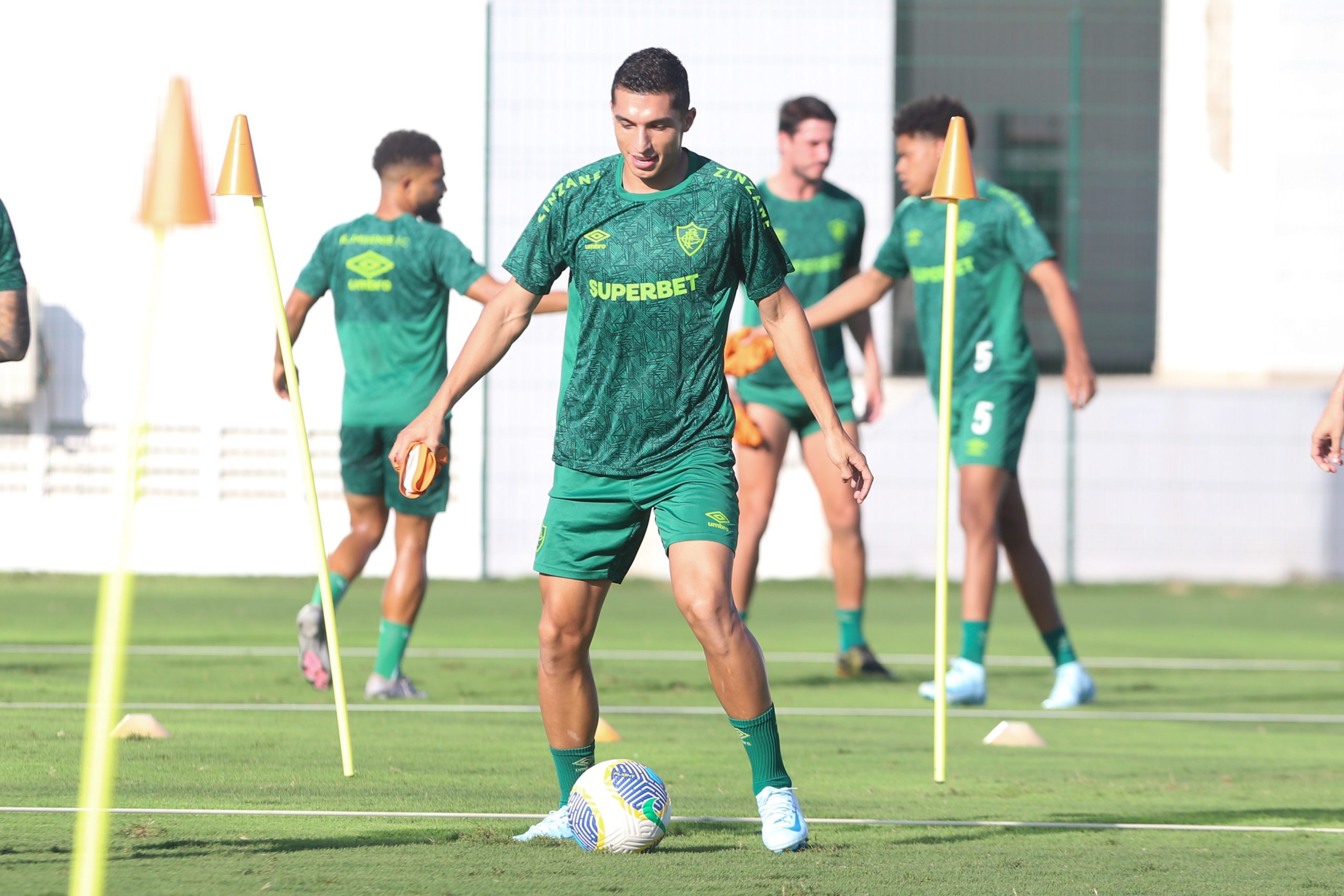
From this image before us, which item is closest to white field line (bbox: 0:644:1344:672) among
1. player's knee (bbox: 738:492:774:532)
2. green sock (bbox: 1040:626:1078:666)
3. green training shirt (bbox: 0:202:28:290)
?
player's knee (bbox: 738:492:774:532)

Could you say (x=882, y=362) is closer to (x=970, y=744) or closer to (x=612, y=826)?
(x=970, y=744)

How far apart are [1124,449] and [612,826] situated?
12.4 metres

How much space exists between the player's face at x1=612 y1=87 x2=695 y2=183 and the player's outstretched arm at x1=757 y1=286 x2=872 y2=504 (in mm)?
456

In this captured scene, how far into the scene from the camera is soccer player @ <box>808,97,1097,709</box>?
7.67m

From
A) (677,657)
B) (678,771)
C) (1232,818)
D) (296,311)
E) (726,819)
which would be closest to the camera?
(726,819)

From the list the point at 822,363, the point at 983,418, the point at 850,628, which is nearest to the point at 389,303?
the point at 822,363

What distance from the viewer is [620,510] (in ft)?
14.8

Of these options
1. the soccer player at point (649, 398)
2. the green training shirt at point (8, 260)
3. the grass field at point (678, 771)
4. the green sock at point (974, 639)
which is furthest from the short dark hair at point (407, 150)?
the soccer player at point (649, 398)

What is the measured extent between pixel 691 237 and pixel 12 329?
252 cm

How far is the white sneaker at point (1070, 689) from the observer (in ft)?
25.4

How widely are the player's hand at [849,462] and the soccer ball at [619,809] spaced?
85 cm

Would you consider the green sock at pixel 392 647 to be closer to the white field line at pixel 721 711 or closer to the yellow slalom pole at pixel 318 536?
the white field line at pixel 721 711

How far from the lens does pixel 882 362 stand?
15961 millimetres

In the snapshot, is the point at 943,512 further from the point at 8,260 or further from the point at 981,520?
the point at 8,260
